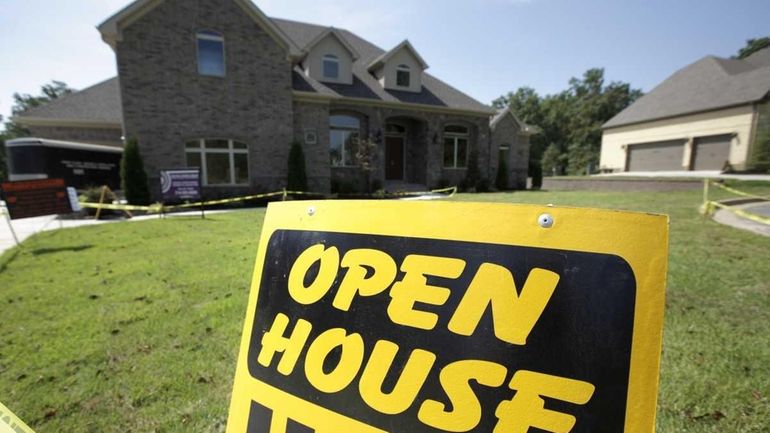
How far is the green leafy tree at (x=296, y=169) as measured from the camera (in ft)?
50.1

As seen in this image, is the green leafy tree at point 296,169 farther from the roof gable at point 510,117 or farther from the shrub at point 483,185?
the roof gable at point 510,117

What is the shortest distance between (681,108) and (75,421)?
36.3 meters

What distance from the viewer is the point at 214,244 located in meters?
6.82

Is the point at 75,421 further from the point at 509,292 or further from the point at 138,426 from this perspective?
the point at 509,292

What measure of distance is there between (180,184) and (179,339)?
11.5 meters

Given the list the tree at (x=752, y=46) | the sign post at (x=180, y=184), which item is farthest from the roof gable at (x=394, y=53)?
the tree at (x=752, y=46)

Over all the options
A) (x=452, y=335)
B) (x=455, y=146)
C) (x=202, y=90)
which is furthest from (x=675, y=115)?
(x=452, y=335)

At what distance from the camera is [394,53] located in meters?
18.8

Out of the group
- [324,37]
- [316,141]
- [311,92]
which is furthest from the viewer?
[324,37]

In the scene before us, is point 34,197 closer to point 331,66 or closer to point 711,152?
point 331,66

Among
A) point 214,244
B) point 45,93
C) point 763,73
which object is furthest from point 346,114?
point 45,93

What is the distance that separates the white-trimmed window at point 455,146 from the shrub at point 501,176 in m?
2.48

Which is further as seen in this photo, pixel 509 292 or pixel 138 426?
pixel 138 426

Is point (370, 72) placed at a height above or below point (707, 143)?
above
